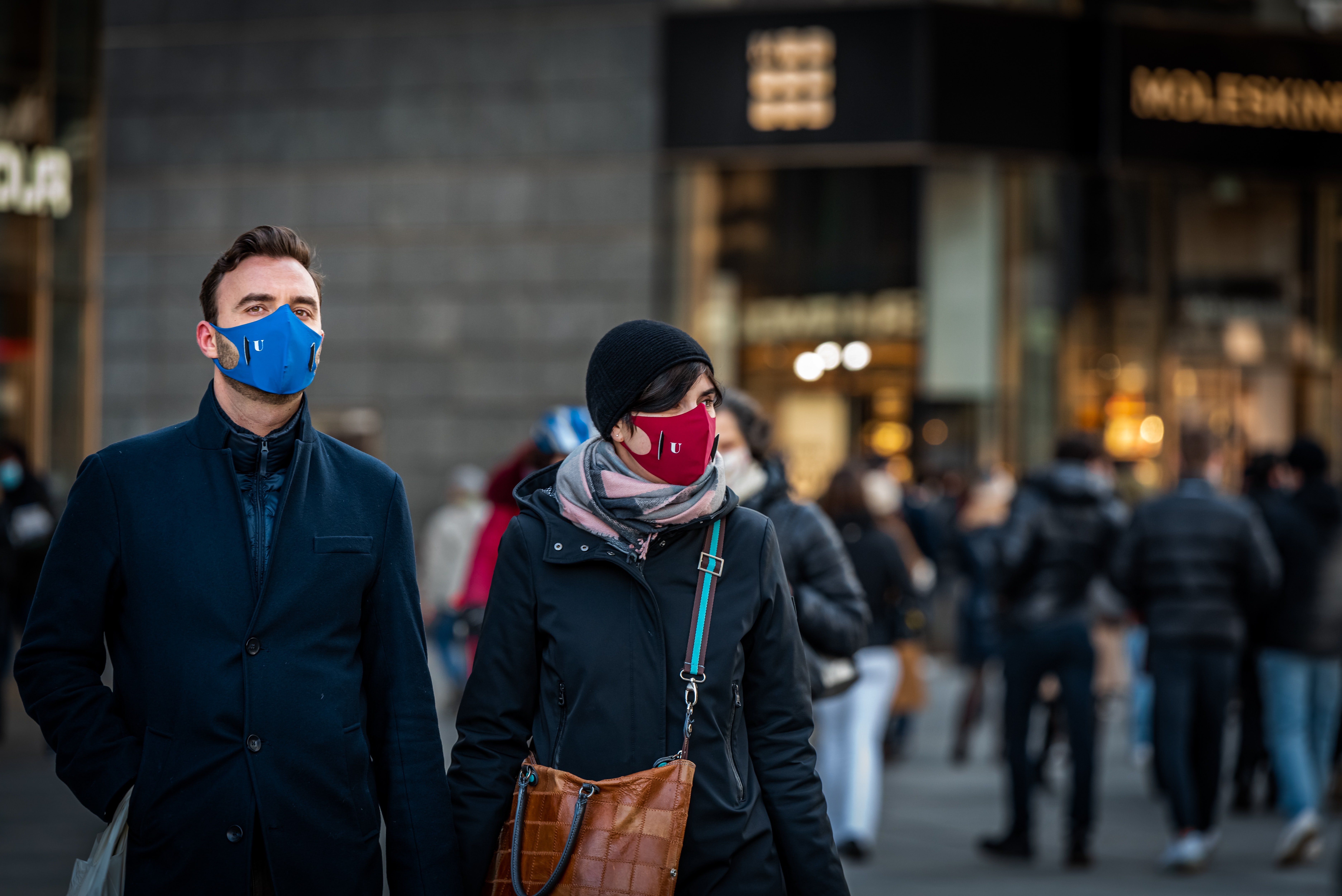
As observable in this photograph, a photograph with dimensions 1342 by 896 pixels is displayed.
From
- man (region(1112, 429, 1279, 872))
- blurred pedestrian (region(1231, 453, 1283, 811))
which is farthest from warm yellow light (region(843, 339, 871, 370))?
man (region(1112, 429, 1279, 872))

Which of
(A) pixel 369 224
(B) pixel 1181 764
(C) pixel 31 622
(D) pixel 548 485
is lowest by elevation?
(B) pixel 1181 764

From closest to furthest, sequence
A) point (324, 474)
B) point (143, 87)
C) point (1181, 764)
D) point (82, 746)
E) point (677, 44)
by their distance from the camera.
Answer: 1. point (82, 746)
2. point (324, 474)
3. point (1181, 764)
4. point (677, 44)
5. point (143, 87)

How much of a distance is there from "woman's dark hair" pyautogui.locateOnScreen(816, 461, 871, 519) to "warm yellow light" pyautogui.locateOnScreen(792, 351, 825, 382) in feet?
26.1

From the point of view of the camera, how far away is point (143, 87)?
18.2 meters

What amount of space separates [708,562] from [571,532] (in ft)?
0.94

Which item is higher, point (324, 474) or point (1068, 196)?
point (1068, 196)

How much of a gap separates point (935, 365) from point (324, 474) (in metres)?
14.3

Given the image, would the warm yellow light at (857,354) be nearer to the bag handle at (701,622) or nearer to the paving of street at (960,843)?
the paving of street at (960,843)

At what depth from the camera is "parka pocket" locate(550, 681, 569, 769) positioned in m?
3.12

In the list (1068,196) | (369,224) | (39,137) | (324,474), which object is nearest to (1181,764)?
(324,474)

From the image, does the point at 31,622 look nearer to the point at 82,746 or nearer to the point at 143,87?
the point at 82,746

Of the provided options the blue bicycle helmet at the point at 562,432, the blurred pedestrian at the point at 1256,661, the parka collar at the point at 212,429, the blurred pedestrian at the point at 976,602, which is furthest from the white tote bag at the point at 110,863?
the blurred pedestrian at the point at 976,602

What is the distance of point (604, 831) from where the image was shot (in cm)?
301

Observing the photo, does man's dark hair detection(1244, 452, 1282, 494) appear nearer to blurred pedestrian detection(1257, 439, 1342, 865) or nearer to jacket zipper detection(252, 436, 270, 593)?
blurred pedestrian detection(1257, 439, 1342, 865)
